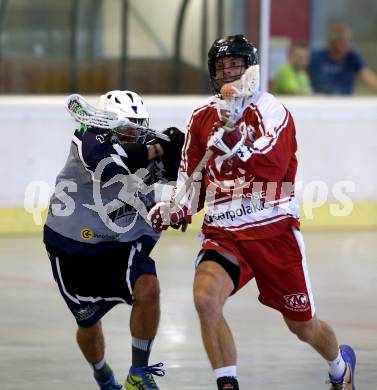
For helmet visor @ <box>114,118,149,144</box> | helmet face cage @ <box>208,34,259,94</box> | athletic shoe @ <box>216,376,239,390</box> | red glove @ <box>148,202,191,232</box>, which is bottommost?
athletic shoe @ <box>216,376,239,390</box>

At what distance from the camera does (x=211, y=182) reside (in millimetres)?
5699

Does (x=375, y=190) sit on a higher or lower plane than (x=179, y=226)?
lower

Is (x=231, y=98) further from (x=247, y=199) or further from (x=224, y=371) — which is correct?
(x=224, y=371)

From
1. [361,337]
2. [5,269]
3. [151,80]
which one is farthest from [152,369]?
[151,80]

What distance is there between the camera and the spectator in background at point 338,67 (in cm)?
1258

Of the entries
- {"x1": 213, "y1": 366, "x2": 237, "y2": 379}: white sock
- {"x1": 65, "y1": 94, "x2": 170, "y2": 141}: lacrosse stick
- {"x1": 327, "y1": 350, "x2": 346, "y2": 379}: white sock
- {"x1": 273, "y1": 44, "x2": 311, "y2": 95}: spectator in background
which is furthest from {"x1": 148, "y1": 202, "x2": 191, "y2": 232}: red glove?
{"x1": 273, "y1": 44, "x2": 311, "y2": 95}: spectator in background

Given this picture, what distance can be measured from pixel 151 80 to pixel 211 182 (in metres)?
6.99

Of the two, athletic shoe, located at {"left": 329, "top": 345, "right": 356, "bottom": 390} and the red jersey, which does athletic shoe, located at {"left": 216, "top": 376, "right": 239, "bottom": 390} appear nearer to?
the red jersey

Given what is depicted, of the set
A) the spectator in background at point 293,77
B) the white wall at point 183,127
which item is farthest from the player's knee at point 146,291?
the spectator in background at point 293,77

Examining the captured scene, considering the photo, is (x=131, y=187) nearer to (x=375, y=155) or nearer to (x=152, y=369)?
(x=152, y=369)

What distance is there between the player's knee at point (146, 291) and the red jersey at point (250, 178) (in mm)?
323

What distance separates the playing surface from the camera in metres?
6.45

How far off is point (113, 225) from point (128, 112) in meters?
0.49

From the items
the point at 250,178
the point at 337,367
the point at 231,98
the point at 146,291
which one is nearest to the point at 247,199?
the point at 250,178
